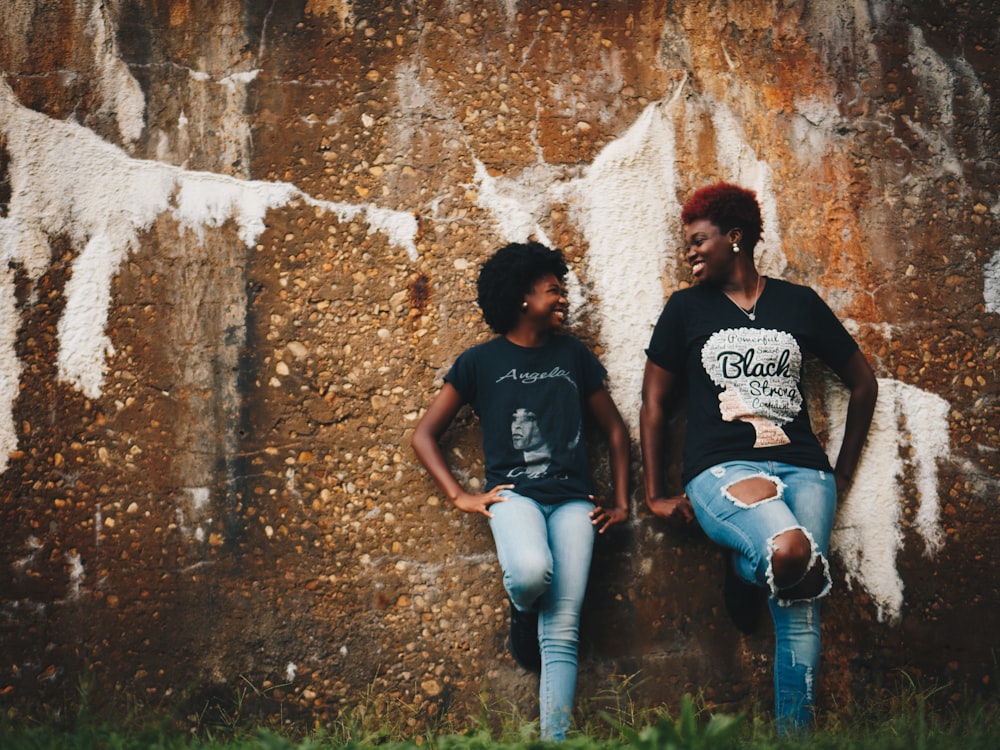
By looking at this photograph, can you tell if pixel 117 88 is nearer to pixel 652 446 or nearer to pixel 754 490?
pixel 652 446

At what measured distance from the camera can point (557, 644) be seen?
269cm

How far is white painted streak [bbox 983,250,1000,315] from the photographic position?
315cm

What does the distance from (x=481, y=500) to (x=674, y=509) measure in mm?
703

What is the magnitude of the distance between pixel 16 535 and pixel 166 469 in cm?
58

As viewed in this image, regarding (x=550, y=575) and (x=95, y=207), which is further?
(x=95, y=207)

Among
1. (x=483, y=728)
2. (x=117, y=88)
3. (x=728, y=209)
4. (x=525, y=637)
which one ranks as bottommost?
(x=483, y=728)

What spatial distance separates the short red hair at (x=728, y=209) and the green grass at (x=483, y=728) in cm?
167

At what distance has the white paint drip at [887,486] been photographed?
10.0 ft

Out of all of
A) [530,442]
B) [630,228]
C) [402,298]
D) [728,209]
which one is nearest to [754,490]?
[530,442]

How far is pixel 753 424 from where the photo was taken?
277 centimetres

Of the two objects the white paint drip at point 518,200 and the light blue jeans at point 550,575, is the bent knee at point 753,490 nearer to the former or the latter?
the light blue jeans at point 550,575

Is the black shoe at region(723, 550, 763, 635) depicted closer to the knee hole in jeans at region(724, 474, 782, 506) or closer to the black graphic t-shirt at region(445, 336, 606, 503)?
the knee hole in jeans at region(724, 474, 782, 506)

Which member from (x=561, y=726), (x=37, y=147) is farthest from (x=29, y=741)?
(x=37, y=147)

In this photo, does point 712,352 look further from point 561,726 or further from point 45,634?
point 45,634
